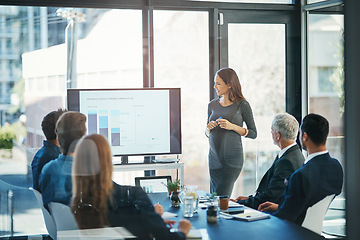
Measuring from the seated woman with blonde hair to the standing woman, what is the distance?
1.89 m

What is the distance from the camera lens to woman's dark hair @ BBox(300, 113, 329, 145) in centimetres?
219

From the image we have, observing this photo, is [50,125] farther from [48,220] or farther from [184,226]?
[184,226]

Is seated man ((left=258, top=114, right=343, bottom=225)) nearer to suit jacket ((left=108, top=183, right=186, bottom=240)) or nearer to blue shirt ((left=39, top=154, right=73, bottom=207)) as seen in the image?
suit jacket ((left=108, top=183, right=186, bottom=240))

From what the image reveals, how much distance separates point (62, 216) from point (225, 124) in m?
2.08

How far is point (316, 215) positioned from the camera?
2350 millimetres

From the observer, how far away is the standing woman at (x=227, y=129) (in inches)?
146

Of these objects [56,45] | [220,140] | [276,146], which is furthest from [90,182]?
[220,140]

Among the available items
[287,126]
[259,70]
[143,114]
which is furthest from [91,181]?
[259,70]

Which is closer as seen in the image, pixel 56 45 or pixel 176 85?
pixel 56 45

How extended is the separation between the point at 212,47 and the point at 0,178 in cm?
232

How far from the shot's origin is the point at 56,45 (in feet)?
10.4

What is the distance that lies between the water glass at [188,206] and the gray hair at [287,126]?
820 millimetres

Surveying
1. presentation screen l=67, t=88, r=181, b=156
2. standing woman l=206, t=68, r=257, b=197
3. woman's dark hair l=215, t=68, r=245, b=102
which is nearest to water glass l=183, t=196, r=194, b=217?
presentation screen l=67, t=88, r=181, b=156

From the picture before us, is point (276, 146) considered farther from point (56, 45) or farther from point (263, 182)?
point (56, 45)
